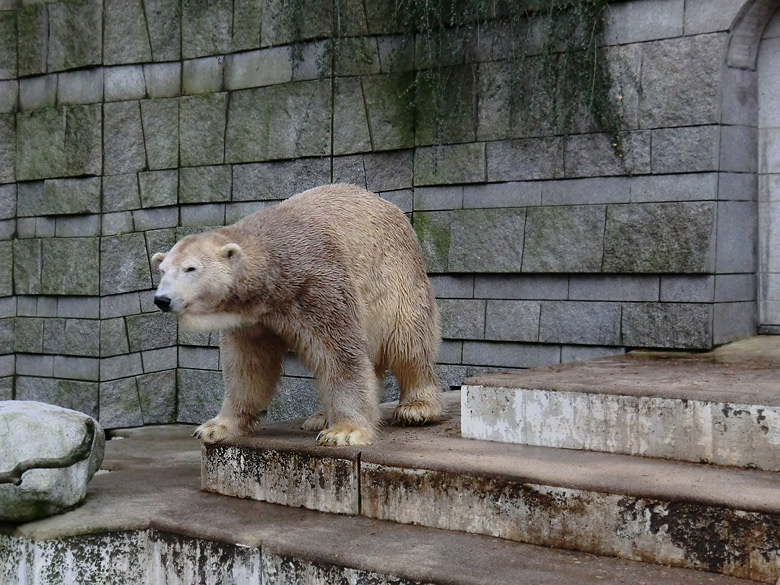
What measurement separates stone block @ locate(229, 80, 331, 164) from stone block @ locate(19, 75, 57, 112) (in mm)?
1601

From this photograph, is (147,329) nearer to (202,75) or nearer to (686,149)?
(202,75)

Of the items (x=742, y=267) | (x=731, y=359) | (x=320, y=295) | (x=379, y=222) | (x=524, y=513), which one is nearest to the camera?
(x=524, y=513)

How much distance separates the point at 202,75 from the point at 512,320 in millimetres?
3105

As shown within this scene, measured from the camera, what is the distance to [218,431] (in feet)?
15.6

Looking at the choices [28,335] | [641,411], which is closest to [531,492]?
[641,411]

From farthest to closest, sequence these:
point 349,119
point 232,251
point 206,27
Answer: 1. point 206,27
2. point 349,119
3. point 232,251

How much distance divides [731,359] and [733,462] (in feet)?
5.66

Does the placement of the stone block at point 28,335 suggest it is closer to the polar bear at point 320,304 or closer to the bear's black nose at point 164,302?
the polar bear at point 320,304

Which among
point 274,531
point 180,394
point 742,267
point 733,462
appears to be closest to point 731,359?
point 742,267

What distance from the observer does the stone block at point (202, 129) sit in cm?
755

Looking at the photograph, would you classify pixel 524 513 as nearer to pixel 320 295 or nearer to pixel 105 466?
pixel 320 295

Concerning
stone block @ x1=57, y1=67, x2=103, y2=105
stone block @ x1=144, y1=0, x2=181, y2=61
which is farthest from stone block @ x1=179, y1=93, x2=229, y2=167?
stone block @ x1=57, y1=67, x2=103, y2=105

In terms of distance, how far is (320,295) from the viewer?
176 inches

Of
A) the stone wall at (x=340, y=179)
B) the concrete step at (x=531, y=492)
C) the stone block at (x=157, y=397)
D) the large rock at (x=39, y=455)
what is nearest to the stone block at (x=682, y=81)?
the stone wall at (x=340, y=179)
